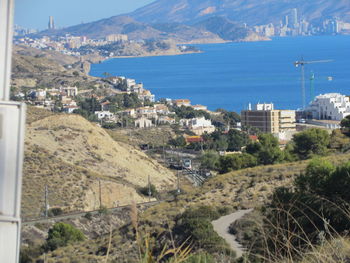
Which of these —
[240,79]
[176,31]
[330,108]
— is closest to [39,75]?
[240,79]

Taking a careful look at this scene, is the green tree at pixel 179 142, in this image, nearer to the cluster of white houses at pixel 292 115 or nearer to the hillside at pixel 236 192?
the cluster of white houses at pixel 292 115

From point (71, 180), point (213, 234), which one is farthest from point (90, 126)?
point (213, 234)

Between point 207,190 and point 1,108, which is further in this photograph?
point 207,190

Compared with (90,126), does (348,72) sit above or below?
above

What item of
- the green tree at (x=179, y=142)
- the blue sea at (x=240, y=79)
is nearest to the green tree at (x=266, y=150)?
the green tree at (x=179, y=142)

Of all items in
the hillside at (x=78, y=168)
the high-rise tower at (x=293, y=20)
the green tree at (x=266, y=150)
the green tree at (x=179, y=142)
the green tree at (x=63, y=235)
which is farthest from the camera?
the high-rise tower at (x=293, y=20)

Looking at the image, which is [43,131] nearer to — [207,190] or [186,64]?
[207,190]

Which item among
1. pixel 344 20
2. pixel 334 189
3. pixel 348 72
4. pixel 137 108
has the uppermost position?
pixel 344 20

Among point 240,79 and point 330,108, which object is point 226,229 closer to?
point 330,108

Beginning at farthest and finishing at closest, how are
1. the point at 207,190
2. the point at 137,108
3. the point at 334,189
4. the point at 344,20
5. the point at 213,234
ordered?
the point at 344,20
the point at 137,108
the point at 207,190
the point at 213,234
the point at 334,189
